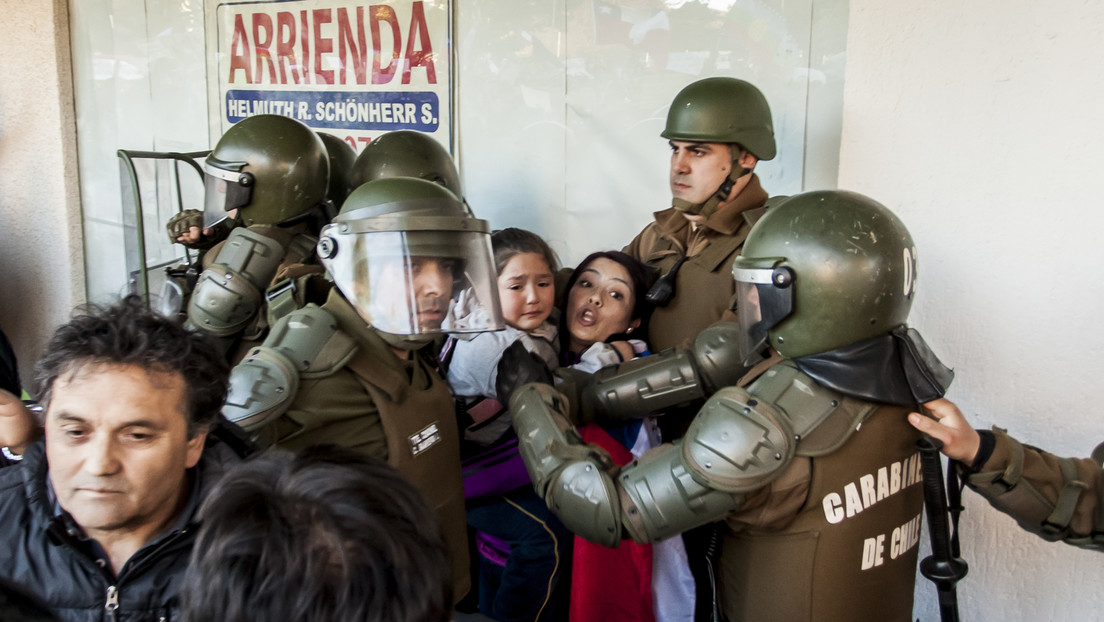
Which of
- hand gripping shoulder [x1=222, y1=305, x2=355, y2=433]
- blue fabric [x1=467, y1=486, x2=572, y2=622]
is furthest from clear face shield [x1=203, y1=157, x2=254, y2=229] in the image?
blue fabric [x1=467, y1=486, x2=572, y2=622]

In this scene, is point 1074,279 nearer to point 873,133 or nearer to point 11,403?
point 873,133

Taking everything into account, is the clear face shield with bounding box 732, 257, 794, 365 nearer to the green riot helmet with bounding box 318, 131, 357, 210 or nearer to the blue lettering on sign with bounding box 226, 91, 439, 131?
the green riot helmet with bounding box 318, 131, 357, 210

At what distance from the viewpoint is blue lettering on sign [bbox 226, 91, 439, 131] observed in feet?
12.8

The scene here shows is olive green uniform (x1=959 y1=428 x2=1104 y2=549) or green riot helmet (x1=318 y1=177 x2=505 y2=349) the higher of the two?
green riot helmet (x1=318 y1=177 x2=505 y2=349)

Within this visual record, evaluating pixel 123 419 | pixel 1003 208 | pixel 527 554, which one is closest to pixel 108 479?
pixel 123 419

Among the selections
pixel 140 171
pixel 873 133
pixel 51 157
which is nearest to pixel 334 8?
pixel 140 171

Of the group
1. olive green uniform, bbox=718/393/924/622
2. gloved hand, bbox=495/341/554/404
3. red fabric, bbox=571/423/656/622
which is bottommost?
red fabric, bbox=571/423/656/622

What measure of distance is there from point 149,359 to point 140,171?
3.95m

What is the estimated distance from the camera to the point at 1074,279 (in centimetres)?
228

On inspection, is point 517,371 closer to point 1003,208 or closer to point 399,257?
point 399,257

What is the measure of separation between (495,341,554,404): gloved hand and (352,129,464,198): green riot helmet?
883 millimetres

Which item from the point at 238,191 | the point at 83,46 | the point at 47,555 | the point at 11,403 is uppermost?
the point at 83,46

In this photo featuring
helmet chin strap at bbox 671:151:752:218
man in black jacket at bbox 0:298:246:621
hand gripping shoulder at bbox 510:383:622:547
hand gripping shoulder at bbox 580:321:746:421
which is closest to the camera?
man in black jacket at bbox 0:298:246:621

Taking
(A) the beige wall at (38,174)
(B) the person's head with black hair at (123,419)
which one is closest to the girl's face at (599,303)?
(B) the person's head with black hair at (123,419)
